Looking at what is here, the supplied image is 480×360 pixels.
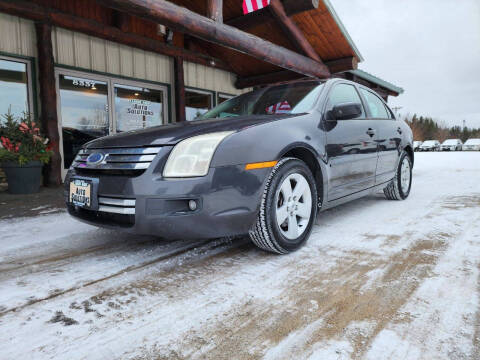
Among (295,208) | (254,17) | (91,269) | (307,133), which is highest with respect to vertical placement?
(254,17)

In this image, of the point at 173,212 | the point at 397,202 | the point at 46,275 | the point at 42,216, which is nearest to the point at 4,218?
the point at 42,216

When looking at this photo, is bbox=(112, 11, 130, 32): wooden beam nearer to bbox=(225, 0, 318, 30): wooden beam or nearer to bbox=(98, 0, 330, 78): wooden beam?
bbox=(225, 0, 318, 30): wooden beam

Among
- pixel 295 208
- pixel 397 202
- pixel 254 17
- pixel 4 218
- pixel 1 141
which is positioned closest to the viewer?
pixel 295 208

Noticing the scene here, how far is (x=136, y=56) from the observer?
6.95 m

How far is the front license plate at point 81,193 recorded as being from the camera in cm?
201

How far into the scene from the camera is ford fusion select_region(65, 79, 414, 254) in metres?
1.82

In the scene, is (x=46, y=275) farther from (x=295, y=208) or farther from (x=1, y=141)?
(x=1, y=141)

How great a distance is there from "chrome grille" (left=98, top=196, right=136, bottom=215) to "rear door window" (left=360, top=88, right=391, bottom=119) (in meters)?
2.71

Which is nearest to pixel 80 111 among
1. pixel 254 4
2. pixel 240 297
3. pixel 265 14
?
pixel 254 4

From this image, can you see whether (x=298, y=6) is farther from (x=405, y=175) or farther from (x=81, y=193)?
(x=81, y=193)

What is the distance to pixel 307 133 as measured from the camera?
236 cm

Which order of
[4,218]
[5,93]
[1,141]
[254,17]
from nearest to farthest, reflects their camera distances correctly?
[4,218] < [1,141] < [5,93] < [254,17]

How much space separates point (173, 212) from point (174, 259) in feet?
1.52

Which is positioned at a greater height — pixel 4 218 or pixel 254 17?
pixel 254 17
